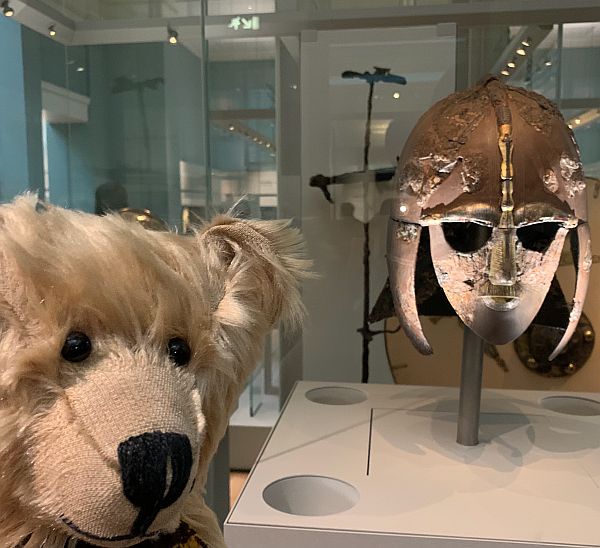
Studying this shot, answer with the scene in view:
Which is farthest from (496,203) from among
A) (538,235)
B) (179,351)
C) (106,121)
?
(106,121)

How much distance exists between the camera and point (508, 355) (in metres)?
1.68

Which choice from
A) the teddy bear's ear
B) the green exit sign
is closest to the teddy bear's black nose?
the teddy bear's ear

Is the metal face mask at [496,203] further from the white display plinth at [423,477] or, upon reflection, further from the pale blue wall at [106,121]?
the pale blue wall at [106,121]

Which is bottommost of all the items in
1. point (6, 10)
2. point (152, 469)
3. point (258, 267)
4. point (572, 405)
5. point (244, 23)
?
point (572, 405)

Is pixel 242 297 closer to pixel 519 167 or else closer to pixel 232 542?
pixel 232 542

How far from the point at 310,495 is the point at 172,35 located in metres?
0.97

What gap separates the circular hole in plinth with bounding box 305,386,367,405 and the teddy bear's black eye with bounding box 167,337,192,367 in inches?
40.4

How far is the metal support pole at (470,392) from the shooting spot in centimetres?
119

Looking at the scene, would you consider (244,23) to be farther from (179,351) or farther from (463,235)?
(179,351)

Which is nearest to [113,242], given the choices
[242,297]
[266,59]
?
[242,297]

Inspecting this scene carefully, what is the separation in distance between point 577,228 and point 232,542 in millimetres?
757

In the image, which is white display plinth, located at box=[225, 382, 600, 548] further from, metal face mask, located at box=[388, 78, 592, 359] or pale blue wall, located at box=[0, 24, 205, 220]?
pale blue wall, located at box=[0, 24, 205, 220]

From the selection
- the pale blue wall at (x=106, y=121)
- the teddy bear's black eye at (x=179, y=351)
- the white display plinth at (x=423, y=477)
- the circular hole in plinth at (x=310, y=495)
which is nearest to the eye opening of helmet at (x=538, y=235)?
the white display plinth at (x=423, y=477)

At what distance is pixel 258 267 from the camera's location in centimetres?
56
